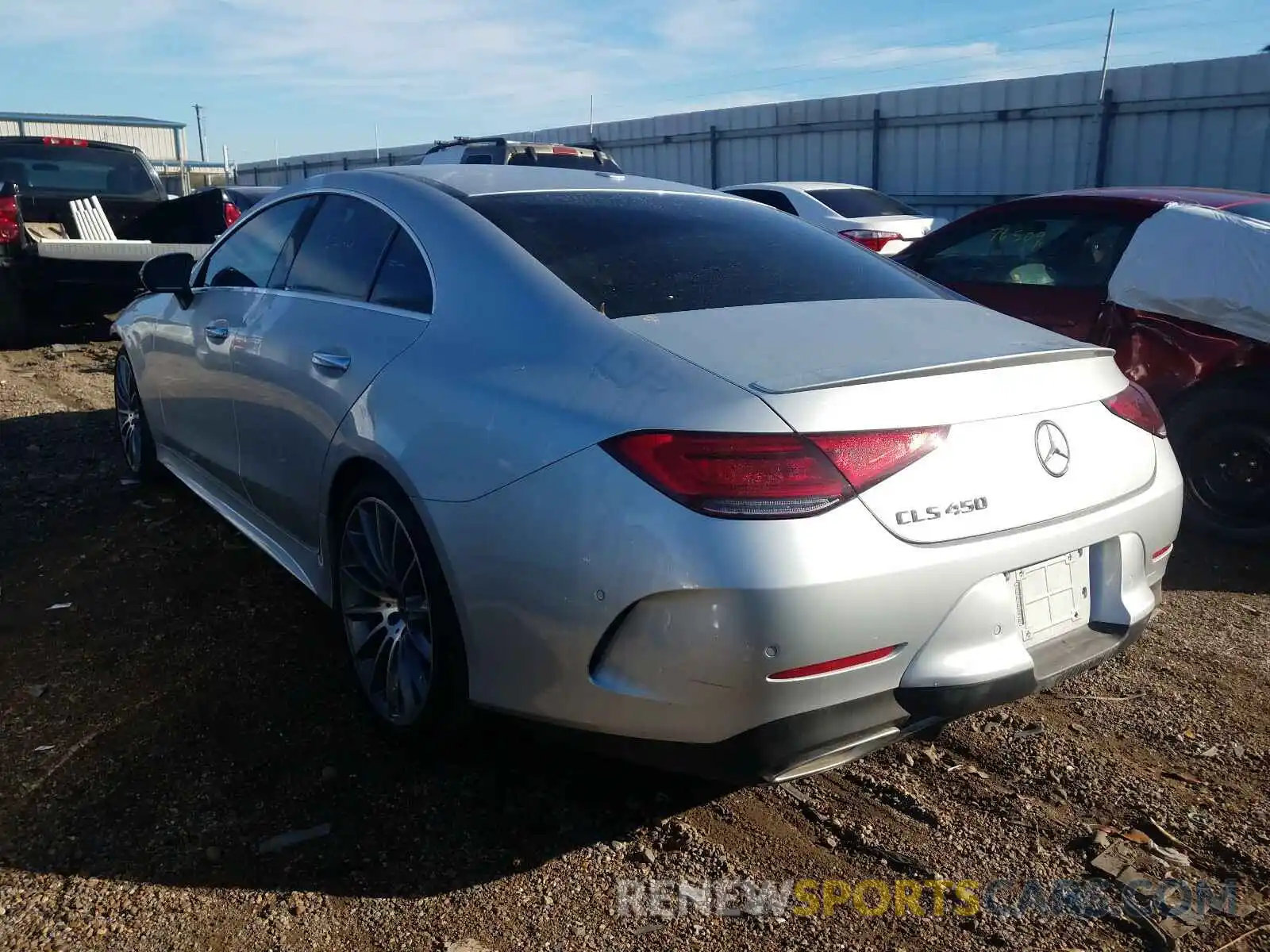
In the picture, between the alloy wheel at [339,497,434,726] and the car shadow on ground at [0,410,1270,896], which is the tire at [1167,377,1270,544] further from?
the alloy wheel at [339,497,434,726]

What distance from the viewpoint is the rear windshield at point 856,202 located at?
1192 centimetres

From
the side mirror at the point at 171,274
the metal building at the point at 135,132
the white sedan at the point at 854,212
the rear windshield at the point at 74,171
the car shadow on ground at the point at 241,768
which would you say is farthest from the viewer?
the metal building at the point at 135,132

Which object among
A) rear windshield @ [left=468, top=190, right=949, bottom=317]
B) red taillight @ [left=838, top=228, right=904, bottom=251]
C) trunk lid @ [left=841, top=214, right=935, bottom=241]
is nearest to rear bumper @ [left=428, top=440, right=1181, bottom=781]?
rear windshield @ [left=468, top=190, right=949, bottom=317]

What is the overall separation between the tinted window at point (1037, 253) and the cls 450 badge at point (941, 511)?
3.50 m

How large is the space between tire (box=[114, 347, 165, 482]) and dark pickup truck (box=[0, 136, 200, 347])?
404cm

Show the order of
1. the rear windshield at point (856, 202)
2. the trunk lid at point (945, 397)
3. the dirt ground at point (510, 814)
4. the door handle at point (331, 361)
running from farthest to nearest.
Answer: the rear windshield at point (856, 202), the door handle at point (331, 361), the dirt ground at point (510, 814), the trunk lid at point (945, 397)

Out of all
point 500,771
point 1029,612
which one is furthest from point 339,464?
point 1029,612

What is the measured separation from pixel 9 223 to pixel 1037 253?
317 inches

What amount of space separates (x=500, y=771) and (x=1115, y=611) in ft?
5.40

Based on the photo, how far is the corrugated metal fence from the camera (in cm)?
1331

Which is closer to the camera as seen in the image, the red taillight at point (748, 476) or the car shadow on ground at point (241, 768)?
the red taillight at point (748, 476)

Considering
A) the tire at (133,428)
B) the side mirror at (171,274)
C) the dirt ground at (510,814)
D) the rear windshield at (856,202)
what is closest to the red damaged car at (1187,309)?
the dirt ground at (510,814)

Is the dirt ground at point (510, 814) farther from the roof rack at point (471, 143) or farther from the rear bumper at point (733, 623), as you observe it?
the roof rack at point (471, 143)

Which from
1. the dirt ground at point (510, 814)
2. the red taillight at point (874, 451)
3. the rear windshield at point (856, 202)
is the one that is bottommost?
the dirt ground at point (510, 814)
